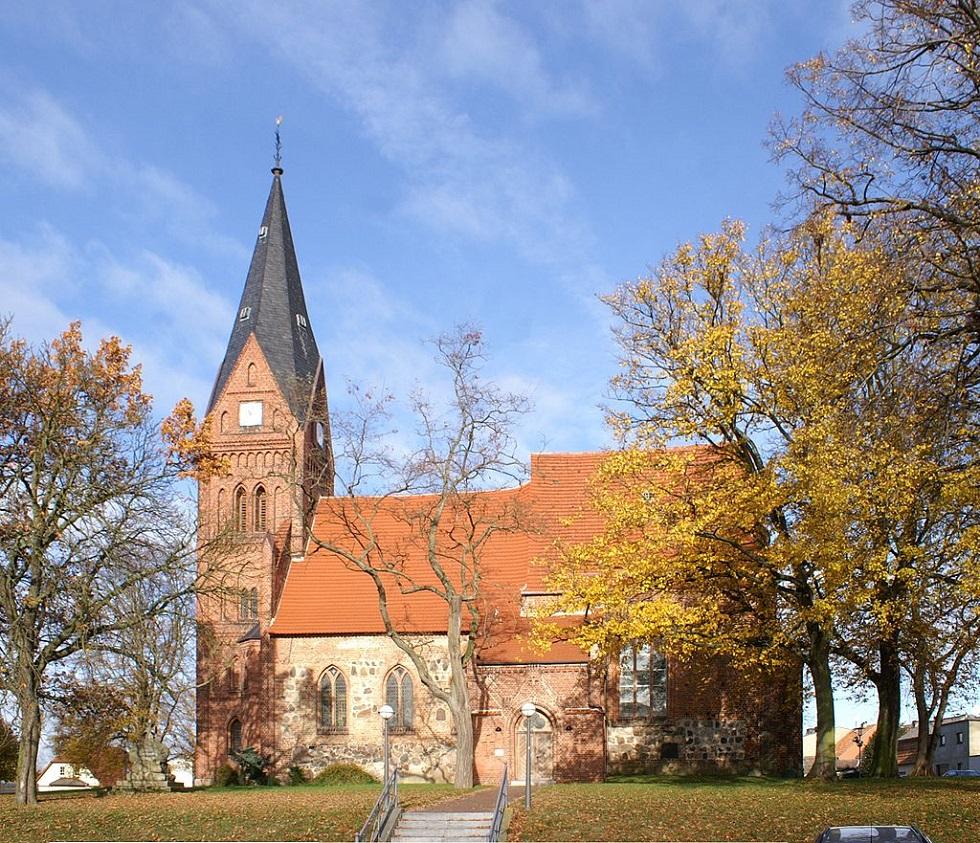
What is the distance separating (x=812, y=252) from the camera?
1019 inches

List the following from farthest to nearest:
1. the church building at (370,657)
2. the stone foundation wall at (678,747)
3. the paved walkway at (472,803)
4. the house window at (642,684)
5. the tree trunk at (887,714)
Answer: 1. the house window at (642,684)
2. the stone foundation wall at (678,747)
3. the church building at (370,657)
4. the tree trunk at (887,714)
5. the paved walkway at (472,803)

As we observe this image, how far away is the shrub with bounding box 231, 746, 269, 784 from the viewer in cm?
3444

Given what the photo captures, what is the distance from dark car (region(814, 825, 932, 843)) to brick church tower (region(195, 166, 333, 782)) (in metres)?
21.0

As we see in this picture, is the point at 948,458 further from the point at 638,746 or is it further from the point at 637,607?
the point at 638,746

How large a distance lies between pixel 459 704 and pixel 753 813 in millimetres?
11594

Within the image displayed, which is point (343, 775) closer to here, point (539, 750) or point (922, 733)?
point (539, 750)

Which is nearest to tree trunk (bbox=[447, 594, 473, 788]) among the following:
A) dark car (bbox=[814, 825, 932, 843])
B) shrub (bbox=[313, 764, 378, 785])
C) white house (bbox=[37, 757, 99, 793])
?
shrub (bbox=[313, 764, 378, 785])

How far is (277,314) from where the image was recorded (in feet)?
138

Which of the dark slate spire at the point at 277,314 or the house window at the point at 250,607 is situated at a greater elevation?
the dark slate spire at the point at 277,314

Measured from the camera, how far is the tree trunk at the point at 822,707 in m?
25.9

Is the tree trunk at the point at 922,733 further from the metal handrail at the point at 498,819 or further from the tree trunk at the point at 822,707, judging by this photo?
the metal handrail at the point at 498,819

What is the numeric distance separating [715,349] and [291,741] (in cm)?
1896

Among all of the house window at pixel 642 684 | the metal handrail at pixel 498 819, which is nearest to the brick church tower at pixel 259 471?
the house window at pixel 642 684

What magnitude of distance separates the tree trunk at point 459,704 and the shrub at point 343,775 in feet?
16.7
